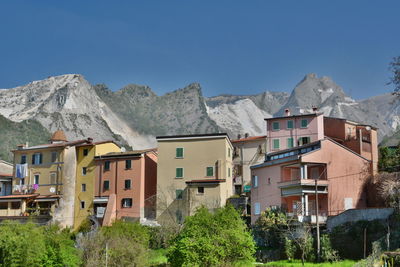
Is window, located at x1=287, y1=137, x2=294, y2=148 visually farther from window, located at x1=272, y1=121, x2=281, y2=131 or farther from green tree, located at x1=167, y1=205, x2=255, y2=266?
green tree, located at x1=167, y1=205, x2=255, y2=266

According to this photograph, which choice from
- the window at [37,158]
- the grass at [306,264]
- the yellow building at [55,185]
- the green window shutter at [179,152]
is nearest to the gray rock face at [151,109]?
the window at [37,158]

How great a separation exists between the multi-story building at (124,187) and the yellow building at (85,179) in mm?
808

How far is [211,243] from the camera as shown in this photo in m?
43.4

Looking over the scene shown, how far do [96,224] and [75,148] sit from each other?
10.5m

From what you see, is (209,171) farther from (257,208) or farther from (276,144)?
(276,144)

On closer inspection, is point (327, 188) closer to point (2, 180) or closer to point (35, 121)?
point (2, 180)

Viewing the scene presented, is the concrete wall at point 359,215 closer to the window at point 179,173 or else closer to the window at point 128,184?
the window at point 179,173

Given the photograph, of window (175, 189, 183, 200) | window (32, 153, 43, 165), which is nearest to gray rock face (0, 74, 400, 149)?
window (32, 153, 43, 165)

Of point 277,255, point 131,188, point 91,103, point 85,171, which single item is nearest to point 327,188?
point 277,255

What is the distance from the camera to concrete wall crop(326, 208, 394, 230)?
4528cm

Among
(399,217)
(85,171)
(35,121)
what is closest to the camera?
(399,217)

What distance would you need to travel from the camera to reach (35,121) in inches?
5226

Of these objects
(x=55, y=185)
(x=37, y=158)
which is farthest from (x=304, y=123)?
(x=37, y=158)

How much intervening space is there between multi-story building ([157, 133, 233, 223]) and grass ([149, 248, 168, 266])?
6.35 meters
